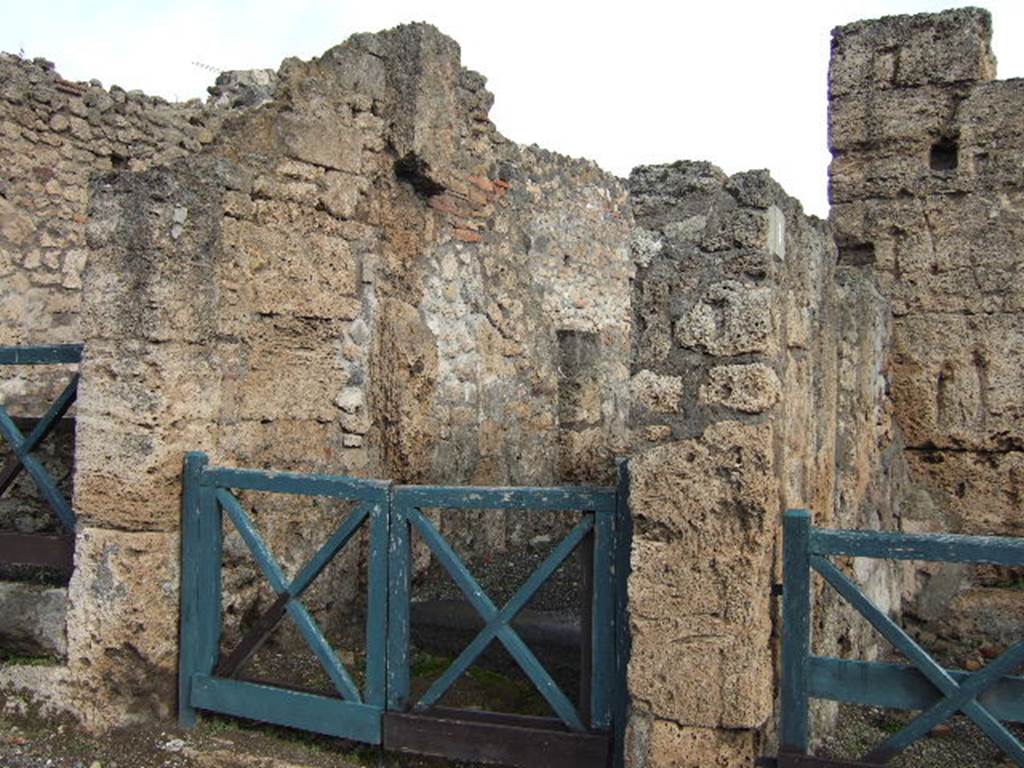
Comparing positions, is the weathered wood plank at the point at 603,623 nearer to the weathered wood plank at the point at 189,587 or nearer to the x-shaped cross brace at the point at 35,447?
the weathered wood plank at the point at 189,587

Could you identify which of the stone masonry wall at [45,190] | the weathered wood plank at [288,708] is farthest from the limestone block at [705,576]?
the stone masonry wall at [45,190]

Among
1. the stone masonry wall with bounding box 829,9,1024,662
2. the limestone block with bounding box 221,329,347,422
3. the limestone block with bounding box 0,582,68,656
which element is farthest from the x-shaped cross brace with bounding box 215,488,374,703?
the stone masonry wall with bounding box 829,9,1024,662

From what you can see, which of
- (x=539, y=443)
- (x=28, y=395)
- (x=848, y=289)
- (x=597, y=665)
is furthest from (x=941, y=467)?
(x=28, y=395)

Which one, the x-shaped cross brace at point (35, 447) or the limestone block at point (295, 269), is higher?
the limestone block at point (295, 269)

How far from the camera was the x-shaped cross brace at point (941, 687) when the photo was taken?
9.09ft

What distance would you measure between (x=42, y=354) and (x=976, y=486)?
4616 mm

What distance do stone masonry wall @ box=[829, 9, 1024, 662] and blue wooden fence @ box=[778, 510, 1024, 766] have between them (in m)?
2.75

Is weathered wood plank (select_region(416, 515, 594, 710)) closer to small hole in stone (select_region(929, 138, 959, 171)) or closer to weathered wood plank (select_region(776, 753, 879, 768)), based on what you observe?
weathered wood plank (select_region(776, 753, 879, 768))

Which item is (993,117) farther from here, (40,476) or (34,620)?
(34,620)

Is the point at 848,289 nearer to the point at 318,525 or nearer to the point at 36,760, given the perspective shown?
the point at 318,525

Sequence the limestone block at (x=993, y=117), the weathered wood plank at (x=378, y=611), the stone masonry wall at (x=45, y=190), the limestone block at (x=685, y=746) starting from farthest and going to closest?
the stone masonry wall at (x=45, y=190)
the limestone block at (x=993, y=117)
the weathered wood plank at (x=378, y=611)
the limestone block at (x=685, y=746)

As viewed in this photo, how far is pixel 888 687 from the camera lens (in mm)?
2971

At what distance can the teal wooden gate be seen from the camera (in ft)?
10.7

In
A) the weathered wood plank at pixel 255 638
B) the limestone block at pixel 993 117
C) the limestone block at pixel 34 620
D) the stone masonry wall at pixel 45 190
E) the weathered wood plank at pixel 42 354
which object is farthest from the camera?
the stone masonry wall at pixel 45 190
